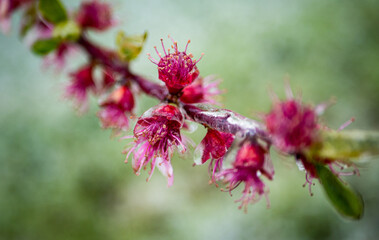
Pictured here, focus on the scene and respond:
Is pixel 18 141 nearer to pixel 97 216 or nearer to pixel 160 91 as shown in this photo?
pixel 97 216

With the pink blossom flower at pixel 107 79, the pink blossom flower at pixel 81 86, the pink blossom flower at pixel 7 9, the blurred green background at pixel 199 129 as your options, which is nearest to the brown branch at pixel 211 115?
the pink blossom flower at pixel 107 79

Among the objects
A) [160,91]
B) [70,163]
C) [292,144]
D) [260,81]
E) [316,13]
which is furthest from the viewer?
[316,13]

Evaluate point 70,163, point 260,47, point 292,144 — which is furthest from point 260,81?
point 292,144

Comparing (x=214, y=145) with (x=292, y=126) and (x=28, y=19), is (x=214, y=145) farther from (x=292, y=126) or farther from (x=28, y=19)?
(x=28, y=19)

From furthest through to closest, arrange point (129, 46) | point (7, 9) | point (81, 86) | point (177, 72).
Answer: point (81, 86) < point (7, 9) < point (129, 46) < point (177, 72)

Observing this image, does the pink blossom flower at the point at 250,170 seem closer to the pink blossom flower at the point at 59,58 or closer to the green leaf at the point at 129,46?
the green leaf at the point at 129,46

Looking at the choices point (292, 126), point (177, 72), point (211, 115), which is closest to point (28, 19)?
point (177, 72)
